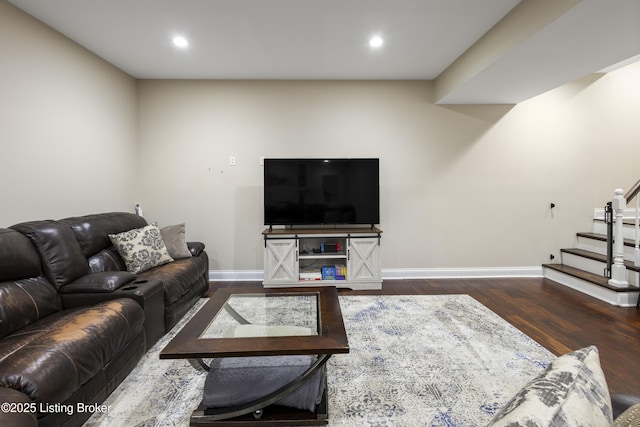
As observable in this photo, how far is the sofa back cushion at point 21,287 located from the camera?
1.83 meters

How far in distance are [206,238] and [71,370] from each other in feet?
9.43

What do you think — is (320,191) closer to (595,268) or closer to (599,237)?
(595,268)

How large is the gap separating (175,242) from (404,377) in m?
2.72

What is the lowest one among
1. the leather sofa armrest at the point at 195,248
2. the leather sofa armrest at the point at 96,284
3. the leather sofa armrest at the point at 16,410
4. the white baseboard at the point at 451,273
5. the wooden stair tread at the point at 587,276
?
the white baseboard at the point at 451,273

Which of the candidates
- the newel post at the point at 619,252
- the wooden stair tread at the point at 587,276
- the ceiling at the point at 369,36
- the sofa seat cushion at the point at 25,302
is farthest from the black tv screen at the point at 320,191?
the newel post at the point at 619,252

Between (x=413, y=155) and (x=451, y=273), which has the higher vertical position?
(x=413, y=155)

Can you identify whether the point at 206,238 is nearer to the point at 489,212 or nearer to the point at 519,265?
the point at 489,212

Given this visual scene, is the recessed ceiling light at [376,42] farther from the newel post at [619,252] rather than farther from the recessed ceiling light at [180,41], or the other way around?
the newel post at [619,252]

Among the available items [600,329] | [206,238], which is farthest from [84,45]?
[600,329]

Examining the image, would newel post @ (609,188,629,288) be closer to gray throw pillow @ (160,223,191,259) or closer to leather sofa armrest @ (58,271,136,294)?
gray throw pillow @ (160,223,191,259)

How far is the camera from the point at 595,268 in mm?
3846

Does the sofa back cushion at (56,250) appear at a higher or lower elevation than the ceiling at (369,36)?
lower

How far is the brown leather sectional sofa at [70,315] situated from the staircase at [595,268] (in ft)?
14.7

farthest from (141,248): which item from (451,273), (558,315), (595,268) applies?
(595,268)
